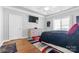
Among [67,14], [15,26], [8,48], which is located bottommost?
[8,48]

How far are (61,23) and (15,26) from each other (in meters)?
0.61

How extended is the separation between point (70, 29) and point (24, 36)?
604 mm

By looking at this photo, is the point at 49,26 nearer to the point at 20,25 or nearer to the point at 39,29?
the point at 39,29

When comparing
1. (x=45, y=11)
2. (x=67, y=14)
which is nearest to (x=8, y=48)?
(x=45, y=11)

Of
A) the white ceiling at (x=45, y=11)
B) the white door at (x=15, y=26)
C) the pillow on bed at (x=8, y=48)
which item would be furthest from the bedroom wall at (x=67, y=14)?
the pillow on bed at (x=8, y=48)

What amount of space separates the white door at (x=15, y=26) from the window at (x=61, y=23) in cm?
46

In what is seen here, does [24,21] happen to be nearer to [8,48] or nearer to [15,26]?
[15,26]

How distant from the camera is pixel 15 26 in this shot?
1.50 m

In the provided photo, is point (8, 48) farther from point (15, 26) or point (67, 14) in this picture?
point (67, 14)

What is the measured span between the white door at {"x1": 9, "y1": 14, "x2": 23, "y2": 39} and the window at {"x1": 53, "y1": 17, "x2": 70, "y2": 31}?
0.46m

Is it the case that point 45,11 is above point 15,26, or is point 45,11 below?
above
